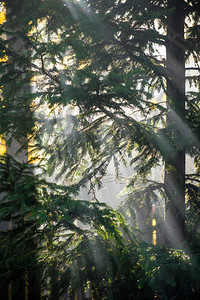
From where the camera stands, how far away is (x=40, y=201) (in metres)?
2.68

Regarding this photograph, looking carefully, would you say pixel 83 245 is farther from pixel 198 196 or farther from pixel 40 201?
pixel 198 196

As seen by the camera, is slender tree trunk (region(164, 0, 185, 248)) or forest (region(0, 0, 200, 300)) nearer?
forest (region(0, 0, 200, 300))

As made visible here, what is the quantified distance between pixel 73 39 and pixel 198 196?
4.28 m

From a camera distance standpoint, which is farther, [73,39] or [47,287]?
[47,287]

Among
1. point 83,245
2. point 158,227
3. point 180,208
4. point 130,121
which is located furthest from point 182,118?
point 83,245

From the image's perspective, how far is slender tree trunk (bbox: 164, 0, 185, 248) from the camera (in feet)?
17.1

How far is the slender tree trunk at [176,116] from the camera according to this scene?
5211 millimetres

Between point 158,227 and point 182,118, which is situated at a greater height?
point 182,118

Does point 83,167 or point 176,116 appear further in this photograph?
point 83,167

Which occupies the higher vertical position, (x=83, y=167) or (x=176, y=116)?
(x=176, y=116)

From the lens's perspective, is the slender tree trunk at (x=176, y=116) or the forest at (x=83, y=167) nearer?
the forest at (x=83, y=167)

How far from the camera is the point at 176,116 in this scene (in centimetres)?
521

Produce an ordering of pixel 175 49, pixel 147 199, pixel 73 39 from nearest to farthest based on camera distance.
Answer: pixel 73 39 < pixel 147 199 < pixel 175 49

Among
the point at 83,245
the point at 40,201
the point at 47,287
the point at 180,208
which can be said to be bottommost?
the point at 47,287
